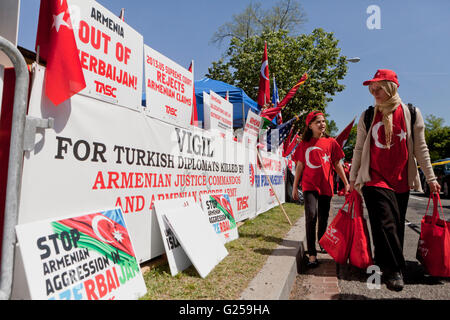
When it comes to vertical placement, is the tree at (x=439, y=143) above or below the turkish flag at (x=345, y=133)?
above

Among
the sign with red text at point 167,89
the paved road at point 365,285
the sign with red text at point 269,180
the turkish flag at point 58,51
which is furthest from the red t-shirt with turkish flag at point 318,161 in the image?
the turkish flag at point 58,51

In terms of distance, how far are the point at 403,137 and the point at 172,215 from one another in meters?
2.59

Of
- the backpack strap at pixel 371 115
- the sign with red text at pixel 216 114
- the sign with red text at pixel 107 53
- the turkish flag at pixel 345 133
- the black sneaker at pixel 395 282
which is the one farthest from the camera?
the turkish flag at pixel 345 133

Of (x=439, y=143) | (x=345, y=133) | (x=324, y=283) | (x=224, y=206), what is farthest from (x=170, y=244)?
(x=439, y=143)

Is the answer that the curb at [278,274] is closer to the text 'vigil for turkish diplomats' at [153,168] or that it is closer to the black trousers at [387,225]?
the black trousers at [387,225]

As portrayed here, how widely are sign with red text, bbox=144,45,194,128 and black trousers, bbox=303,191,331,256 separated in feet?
6.32

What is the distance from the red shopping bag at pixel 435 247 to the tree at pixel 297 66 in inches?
688

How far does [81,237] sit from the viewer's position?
87.0 inches

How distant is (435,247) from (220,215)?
2.68 metres

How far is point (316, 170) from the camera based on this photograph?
13.6ft

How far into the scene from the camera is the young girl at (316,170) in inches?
159

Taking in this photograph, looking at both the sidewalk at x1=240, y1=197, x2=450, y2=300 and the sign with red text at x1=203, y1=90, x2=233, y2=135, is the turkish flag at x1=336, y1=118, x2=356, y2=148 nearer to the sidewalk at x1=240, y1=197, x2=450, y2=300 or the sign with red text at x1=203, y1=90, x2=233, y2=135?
the sign with red text at x1=203, y1=90, x2=233, y2=135

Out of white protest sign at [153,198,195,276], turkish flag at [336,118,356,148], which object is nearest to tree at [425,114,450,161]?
turkish flag at [336,118,356,148]
